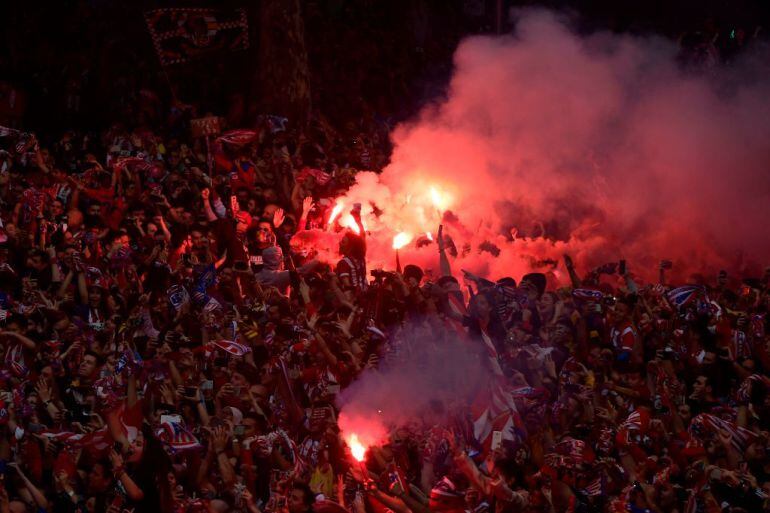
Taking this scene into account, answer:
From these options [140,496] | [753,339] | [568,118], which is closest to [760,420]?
[753,339]

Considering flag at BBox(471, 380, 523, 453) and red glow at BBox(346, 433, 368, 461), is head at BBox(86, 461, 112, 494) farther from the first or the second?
flag at BBox(471, 380, 523, 453)

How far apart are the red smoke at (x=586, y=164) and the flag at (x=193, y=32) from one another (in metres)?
2.66

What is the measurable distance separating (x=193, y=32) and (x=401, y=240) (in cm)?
410

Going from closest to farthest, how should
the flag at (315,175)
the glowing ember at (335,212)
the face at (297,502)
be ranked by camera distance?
the face at (297,502) < the glowing ember at (335,212) < the flag at (315,175)

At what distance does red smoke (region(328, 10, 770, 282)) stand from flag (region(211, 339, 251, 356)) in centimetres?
464

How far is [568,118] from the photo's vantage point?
14.8 metres

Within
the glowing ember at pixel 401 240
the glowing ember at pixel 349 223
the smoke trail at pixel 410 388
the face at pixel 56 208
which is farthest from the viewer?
the glowing ember at pixel 401 240

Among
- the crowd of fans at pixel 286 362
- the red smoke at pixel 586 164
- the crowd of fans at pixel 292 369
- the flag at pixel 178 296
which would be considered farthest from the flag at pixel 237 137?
the flag at pixel 178 296

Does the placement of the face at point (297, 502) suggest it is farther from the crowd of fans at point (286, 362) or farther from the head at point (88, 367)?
the head at point (88, 367)

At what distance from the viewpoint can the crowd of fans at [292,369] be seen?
21.7 feet

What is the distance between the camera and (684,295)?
9.07 meters

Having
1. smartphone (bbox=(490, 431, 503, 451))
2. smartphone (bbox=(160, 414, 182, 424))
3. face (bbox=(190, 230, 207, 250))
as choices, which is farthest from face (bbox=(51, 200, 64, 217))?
smartphone (bbox=(490, 431, 503, 451))

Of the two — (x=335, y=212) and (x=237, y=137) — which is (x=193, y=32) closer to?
(x=237, y=137)

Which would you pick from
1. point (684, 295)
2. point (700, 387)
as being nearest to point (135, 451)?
point (700, 387)
